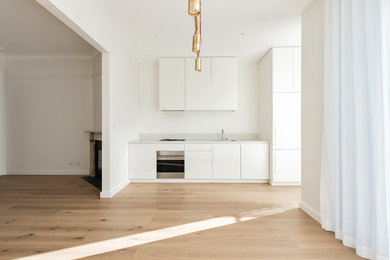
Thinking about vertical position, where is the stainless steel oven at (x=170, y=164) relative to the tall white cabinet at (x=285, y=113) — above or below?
below

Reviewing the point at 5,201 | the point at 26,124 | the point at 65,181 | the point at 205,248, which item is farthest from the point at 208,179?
the point at 26,124

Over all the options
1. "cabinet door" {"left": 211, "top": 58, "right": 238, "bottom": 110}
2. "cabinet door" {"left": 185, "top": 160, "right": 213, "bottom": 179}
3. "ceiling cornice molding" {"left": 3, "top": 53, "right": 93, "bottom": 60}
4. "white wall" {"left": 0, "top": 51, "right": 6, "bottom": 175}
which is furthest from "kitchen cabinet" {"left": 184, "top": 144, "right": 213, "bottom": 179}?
"white wall" {"left": 0, "top": 51, "right": 6, "bottom": 175}

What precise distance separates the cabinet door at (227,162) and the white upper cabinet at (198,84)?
93 cm

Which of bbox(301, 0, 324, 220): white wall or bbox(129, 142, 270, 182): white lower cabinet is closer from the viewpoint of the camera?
bbox(301, 0, 324, 220): white wall

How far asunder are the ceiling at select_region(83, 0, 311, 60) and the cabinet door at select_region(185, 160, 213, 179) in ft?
7.44

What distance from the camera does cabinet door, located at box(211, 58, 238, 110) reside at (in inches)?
193

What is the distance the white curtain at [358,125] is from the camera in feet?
5.49

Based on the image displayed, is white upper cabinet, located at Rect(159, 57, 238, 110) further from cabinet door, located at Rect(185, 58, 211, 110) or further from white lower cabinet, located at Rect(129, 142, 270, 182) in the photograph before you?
white lower cabinet, located at Rect(129, 142, 270, 182)

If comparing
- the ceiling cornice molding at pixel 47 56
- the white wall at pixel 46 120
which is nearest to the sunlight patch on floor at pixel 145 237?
the white wall at pixel 46 120

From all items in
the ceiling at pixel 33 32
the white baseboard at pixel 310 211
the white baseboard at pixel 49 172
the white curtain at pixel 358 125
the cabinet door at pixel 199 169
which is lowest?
the white baseboard at pixel 310 211

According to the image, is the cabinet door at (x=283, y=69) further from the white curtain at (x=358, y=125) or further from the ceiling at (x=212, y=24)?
the white curtain at (x=358, y=125)

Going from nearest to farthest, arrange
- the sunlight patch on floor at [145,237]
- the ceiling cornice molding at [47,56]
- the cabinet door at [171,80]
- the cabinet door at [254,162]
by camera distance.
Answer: the sunlight patch on floor at [145,237], the cabinet door at [254,162], the cabinet door at [171,80], the ceiling cornice molding at [47,56]

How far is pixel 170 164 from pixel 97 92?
2316 millimetres

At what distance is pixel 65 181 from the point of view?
15.2 ft
